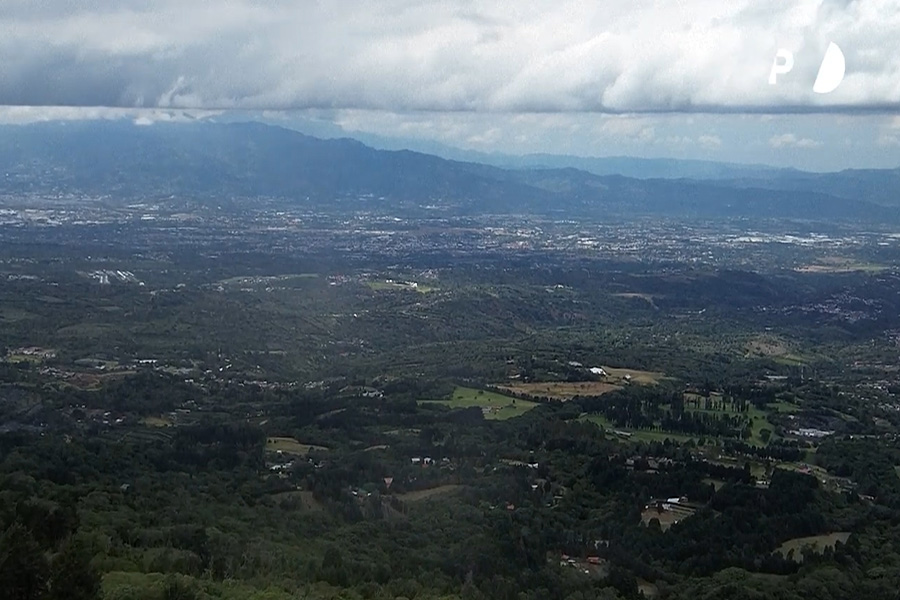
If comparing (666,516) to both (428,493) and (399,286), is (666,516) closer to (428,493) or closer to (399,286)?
(428,493)

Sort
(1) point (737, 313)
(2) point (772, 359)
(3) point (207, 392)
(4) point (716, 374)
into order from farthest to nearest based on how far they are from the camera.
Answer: (1) point (737, 313), (2) point (772, 359), (4) point (716, 374), (3) point (207, 392)

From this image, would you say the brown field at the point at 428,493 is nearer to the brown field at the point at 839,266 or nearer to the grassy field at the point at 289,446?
the grassy field at the point at 289,446

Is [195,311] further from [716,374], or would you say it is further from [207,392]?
[716,374]

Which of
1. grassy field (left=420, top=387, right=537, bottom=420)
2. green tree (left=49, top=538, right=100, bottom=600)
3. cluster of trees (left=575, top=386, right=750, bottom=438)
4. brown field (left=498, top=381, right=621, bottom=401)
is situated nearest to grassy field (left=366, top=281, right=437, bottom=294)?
brown field (left=498, top=381, right=621, bottom=401)

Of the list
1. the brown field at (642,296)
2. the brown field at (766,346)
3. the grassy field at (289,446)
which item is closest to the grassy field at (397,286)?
the brown field at (642,296)

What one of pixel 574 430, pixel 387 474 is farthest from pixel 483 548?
pixel 574 430

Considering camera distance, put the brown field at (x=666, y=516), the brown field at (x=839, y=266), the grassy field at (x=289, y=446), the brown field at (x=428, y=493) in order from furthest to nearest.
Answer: the brown field at (x=839, y=266) → the grassy field at (x=289, y=446) → the brown field at (x=428, y=493) → the brown field at (x=666, y=516)

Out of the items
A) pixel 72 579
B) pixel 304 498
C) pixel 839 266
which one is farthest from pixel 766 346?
pixel 72 579
